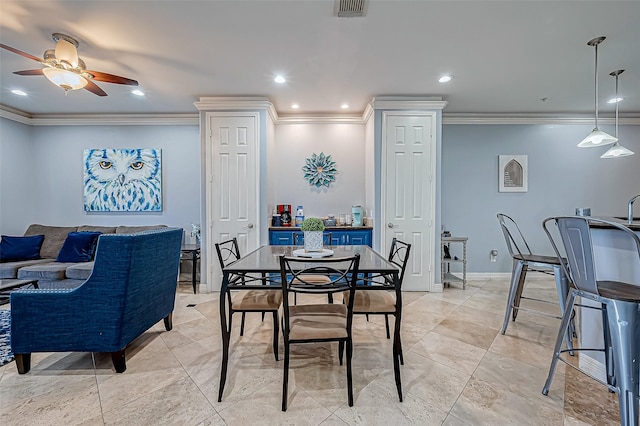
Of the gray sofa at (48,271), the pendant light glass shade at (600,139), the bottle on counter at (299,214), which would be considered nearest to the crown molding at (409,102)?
the pendant light glass shade at (600,139)

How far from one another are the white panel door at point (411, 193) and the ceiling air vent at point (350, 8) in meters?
1.88

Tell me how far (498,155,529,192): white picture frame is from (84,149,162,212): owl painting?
574cm

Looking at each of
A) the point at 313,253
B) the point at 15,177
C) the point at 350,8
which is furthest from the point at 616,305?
the point at 15,177

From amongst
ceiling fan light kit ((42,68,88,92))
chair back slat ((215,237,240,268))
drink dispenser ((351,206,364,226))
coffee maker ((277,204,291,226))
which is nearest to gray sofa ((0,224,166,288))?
chair back slat ((215,237,240,268))

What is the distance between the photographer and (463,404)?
1694mm

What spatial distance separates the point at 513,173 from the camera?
4660 millimetres

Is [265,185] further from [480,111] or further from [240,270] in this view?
[480,111]

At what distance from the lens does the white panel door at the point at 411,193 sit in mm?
3926

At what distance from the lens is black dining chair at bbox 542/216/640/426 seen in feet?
4.49

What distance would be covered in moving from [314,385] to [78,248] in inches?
154

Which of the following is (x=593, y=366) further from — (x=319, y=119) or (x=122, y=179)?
(x=122, y=179)

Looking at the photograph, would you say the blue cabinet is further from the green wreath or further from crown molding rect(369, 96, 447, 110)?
crown molding rect(369, 96, 447, 110)

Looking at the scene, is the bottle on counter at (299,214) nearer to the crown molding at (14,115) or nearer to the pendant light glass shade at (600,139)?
the pendant light glass shade at (600,139)

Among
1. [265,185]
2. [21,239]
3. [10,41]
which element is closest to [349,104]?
[265,185]
